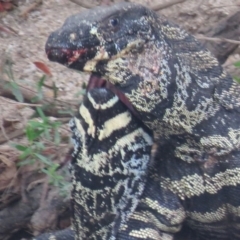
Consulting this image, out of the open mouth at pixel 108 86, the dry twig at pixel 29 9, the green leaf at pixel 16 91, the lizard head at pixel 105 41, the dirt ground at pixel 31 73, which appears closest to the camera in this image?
the lizard head at pixel 105 41

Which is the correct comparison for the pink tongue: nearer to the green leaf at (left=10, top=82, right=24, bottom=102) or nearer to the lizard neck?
the lizard neck

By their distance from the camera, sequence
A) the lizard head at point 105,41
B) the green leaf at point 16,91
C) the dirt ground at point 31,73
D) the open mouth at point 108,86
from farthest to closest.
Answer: the dirt ground at point 31,73 → the green leaf at point 16,91 → the open mouth at point 108,86 → the lizard head at point 105,41

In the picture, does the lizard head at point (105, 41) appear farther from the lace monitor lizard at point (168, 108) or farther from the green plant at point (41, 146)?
the green plant at point (41, 146)

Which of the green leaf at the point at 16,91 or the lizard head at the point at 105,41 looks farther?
the green leaf at the point at 16,91

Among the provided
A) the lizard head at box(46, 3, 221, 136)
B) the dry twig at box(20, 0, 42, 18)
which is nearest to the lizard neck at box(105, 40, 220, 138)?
the lizard head at box(46, 3, 221, 136)

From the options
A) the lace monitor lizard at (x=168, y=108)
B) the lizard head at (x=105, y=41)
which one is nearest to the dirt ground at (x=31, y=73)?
the lace monitor lizard at (x=168, y=108)

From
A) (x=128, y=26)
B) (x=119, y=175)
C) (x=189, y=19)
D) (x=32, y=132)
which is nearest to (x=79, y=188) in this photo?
(x=119, y=175)

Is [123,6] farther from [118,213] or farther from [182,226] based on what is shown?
[182,226]

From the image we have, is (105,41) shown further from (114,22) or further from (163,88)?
(163,88)
